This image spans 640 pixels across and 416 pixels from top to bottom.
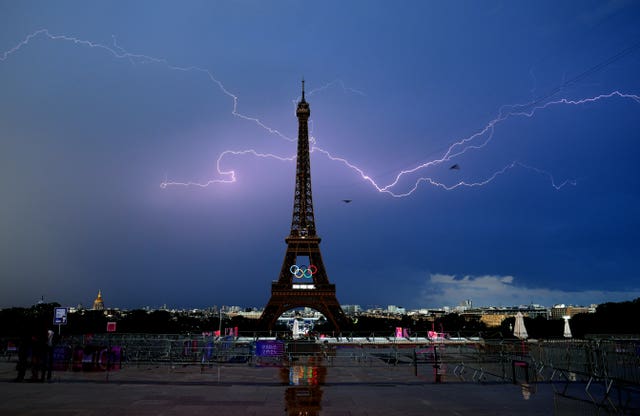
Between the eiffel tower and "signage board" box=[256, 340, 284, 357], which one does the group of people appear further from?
the eiffel tower

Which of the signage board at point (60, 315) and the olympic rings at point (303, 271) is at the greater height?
the olympic rings at point (303, 271)

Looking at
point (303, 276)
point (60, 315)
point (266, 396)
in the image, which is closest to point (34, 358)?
point (60, 315)

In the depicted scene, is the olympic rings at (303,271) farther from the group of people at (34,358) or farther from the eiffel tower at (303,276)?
the group of people at (34,358)

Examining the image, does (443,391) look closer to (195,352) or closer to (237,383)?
(237,383)

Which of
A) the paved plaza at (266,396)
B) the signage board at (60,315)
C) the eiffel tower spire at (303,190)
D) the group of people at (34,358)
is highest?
the eiffel tower spire at (303,190)

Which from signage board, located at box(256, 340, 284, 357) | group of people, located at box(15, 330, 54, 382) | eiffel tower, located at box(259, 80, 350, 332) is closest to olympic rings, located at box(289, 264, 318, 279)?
eiffel tower, located at box(259, 80, 350, 332)

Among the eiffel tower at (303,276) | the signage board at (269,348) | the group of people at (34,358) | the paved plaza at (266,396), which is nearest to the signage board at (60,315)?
the paved plaza at (266,396)
